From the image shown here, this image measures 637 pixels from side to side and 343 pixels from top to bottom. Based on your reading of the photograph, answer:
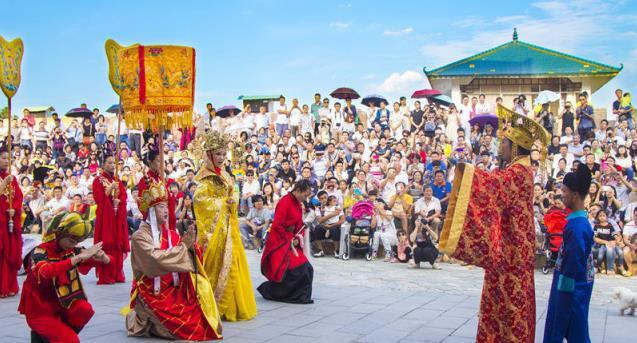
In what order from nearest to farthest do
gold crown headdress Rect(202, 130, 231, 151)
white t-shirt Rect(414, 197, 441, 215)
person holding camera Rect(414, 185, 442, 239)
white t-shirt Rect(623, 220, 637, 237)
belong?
gold crown headdress Rect(202, 130, 231, 151)
white t-shirt Rect(623, 220, 637, 237)
person holding camera Rect(414, 185, 442, 239)
white t-shirt Rect(414, 197, 441, 215)

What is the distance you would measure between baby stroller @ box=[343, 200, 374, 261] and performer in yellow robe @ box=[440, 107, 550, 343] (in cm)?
744

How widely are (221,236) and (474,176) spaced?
316 centimetres

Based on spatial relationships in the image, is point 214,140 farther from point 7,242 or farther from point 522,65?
point 522,65

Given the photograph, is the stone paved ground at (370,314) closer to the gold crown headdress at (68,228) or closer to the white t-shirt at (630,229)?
the white t-shirt at (630,229)

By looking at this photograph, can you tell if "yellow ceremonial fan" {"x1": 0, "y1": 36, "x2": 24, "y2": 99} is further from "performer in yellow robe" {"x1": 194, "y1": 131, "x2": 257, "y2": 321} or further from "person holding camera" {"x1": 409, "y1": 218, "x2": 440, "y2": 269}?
"person holding camera" {"x1": 409, "y1": 218, "x2": 440, "y2": 269}

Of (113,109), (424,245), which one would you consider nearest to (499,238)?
(424,245)

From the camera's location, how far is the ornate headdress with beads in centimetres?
→ 600

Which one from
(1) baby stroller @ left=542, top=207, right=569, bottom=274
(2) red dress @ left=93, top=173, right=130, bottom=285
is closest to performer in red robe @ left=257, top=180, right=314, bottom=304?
(2) red dress @ left=93, top=173, right=130, bottom=285

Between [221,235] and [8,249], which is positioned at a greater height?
[221,235]

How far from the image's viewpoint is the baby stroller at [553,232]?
10383 millimetres

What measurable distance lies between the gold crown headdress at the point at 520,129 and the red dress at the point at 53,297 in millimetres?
3177

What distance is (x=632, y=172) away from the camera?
13898 mm

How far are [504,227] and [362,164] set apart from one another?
441 inches

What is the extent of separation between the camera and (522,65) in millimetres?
24422
